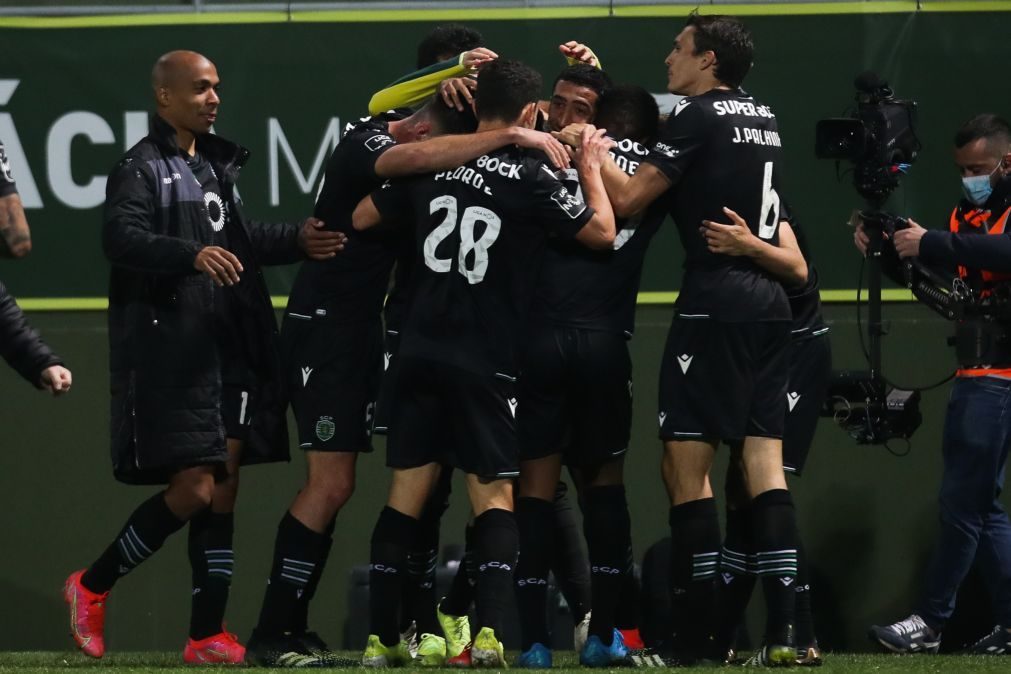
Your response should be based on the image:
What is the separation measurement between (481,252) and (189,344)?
1.18 m

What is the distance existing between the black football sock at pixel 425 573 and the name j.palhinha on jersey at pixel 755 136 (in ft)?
5.48

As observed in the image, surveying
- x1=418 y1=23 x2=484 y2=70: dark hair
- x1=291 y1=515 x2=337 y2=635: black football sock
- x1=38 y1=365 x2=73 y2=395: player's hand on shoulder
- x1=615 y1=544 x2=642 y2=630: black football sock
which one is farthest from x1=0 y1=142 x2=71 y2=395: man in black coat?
x1=615 y1=544 x2=642 y2=630: black football sock

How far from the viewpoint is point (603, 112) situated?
6.30m

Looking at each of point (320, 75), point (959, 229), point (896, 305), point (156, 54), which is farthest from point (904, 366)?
point (156, 54)

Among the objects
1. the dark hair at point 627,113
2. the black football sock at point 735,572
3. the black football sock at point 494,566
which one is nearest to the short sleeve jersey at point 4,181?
the black football sock at point 494,566

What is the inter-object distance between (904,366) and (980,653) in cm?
137

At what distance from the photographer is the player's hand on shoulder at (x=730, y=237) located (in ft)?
19.1

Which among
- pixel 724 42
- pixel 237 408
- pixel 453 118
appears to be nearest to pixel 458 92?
pixel 453 118

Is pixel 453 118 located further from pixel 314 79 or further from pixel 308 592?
pixel 314 79

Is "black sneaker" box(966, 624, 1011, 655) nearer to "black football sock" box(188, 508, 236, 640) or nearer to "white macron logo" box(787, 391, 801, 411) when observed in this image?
"white macron logo" box(787, 391, 801, 411)

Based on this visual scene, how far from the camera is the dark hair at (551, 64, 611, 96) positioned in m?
6.35

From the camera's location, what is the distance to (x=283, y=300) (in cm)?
810

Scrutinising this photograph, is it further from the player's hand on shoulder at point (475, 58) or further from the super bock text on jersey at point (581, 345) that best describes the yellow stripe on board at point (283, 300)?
the player's hand on shoulder at point (475, 58)

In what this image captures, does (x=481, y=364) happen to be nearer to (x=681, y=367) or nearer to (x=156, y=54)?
(x=681, y=367)
